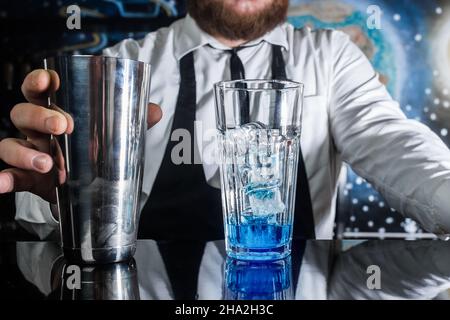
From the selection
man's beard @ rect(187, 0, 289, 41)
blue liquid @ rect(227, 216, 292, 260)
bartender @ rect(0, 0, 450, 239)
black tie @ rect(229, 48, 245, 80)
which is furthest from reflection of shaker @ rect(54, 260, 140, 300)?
man's beard @ rect(187, 0, 289, 41)

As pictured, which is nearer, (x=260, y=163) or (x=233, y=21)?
(x=260, y=163)

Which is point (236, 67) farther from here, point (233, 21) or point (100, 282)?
point (100, 282)

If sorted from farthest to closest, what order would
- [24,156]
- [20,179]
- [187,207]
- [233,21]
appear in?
[233,21]
[187,207]
[20,179]
[24,156]

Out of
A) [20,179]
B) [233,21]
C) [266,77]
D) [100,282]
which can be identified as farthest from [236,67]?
[100,282]

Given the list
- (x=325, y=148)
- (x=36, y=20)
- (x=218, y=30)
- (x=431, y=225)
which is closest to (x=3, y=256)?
(x=431, y=225)

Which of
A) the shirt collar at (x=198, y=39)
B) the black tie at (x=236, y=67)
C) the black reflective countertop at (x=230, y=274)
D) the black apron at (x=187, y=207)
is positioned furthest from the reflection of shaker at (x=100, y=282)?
the shirt collar at (x=198, y=39)

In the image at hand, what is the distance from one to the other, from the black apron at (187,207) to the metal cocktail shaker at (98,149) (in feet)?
2.63

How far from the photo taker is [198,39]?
1.63m

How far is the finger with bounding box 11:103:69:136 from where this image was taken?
0.52 m

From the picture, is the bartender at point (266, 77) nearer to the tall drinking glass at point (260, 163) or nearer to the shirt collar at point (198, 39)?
the shirt collar at point (198, 39)

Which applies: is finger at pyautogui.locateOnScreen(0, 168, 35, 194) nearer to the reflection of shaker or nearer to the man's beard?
the reflection of shaker

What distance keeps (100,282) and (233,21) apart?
1.30 meters

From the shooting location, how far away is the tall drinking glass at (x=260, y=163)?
0.57 metres
